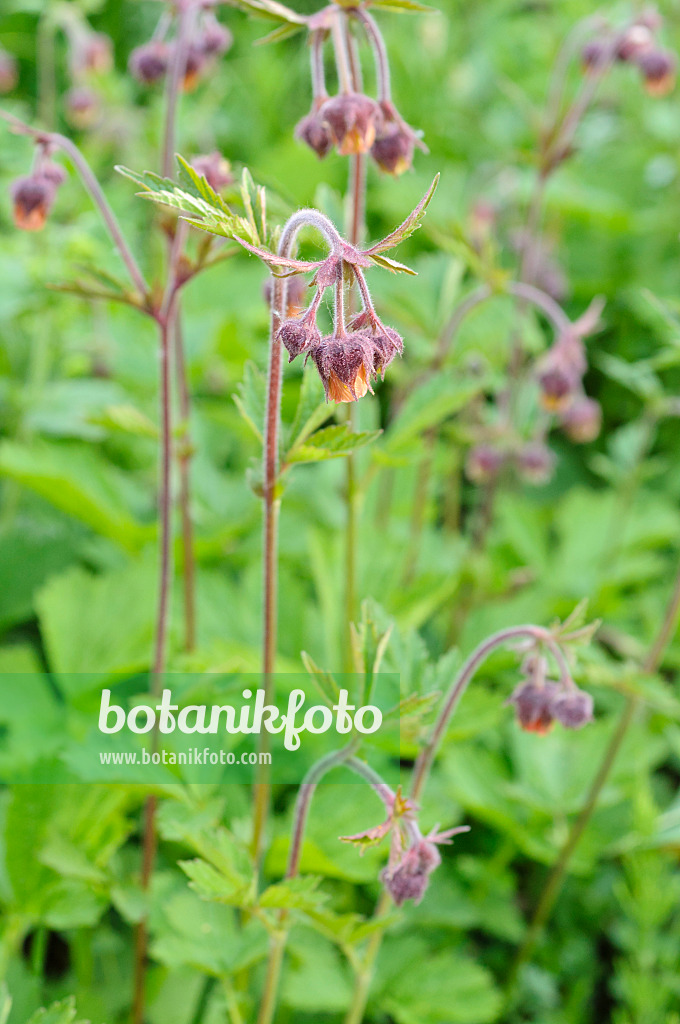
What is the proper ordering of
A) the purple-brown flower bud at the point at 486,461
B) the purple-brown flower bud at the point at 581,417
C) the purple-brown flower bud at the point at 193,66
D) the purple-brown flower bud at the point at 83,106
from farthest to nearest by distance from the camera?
the purple-brown flower bud at the point at 83,106 < the purple-brown flower bud at the point at 486,461 < the purple-brown flower bud at the point at 581,417 < the purple-brown flower bud at the point at 193,66

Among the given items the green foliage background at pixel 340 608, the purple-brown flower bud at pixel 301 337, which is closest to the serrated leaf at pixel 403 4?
the green foliage background at pixel 340 608

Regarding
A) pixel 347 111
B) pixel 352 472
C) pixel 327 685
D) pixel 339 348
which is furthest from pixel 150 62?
pixel 327 685

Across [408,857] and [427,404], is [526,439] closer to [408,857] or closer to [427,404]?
[427,404]

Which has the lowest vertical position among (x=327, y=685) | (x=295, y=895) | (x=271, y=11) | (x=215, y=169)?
(x=295, y=895)

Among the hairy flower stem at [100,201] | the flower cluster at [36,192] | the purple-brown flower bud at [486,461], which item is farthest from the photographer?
the purple-brown flower bud at [486,461]

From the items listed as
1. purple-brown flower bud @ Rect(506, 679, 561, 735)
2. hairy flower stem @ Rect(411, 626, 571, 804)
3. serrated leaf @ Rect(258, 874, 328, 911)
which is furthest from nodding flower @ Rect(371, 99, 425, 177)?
serrated leaf @ Rect(258, 874, 328, 911)

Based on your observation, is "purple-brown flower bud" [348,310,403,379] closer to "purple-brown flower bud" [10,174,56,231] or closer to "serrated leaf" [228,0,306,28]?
"serrated leaf" [228,0,306,28]

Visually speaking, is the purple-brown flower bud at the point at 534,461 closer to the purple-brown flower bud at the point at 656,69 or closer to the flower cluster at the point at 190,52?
the purple-brown flower bud at the point at 656,69
